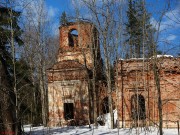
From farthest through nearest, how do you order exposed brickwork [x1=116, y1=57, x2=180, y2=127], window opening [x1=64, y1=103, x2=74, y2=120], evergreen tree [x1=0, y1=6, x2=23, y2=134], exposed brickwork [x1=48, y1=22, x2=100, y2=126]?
window opening [x1=64, y1=103, x2=74, y2=120], exposed brickwork [x1=48, y1=22, x2=100, y2=126], exposed brickwork [x1=116, y1=57, x2=180, y2=127], evergreen tree [x1=0, y1=6, x2=23, y2=134]

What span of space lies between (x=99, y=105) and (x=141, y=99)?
3733mm

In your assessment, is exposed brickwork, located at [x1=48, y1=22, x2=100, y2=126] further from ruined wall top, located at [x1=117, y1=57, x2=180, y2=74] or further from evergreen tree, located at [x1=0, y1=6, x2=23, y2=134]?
evergreen tree, located at [x1=0, y1=6, x2=23, y2=134]

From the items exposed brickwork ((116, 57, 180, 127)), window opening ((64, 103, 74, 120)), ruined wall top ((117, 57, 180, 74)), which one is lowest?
window opening ((64, 103, 74, 120))

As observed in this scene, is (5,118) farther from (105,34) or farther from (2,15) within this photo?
(105,34)

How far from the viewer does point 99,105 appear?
20.9 m

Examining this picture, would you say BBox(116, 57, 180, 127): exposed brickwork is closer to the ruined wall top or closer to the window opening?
the ruined wall top

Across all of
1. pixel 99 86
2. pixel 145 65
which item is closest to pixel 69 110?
pixel 99 86

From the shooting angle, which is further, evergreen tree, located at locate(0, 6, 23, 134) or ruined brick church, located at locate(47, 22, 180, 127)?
ruined brick church, located at locate(47, 22, 180, 127)

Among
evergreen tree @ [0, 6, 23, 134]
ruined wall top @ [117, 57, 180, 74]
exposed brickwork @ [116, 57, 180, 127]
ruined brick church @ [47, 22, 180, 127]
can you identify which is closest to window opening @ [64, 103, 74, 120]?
ruined brick church @ [47, 22, 180, 127]

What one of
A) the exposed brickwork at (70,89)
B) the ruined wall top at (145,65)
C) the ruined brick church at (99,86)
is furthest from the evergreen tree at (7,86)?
the exposed brickwork at (70,89)

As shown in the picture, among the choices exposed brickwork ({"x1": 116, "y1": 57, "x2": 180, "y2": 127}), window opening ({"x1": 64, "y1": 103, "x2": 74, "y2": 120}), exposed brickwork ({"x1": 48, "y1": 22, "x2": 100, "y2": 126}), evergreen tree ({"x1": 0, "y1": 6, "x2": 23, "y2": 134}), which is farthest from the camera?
window opening ({"x1": 64, "y1": 103, "x2": 74, "y2": 120})

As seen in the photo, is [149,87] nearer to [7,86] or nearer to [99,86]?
[99,86]

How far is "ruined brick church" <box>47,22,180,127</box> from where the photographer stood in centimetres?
1669

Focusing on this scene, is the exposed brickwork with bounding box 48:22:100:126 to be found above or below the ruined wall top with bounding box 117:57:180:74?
below
